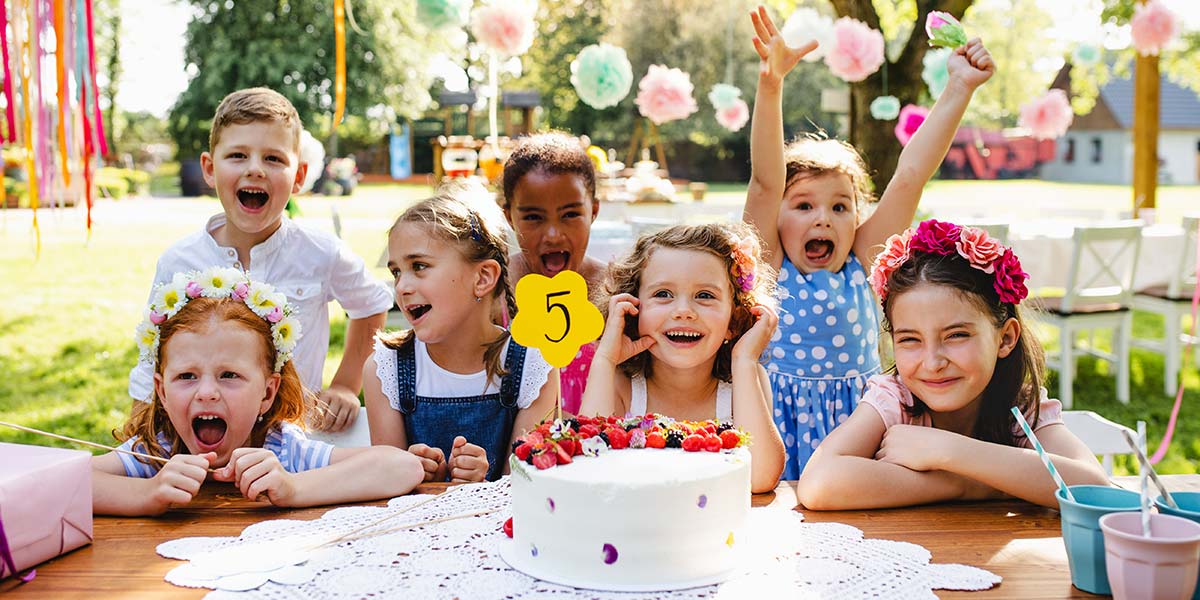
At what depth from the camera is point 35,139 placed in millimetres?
2594

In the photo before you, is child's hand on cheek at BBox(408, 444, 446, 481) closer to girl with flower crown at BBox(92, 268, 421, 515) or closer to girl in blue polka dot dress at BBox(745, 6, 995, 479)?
girl with flower crown at BBox(92, 268, 421, 515)

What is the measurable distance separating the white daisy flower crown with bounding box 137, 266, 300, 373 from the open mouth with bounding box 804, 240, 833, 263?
1.37 metres

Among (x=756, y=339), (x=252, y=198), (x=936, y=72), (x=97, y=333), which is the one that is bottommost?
(x=97, y=333)

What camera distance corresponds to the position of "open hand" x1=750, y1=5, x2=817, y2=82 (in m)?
2.41

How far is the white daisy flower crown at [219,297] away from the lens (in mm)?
1998

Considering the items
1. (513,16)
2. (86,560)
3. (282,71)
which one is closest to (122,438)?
(86,560)

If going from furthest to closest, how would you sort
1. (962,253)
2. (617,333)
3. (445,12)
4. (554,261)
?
1. (445,12)
2. (554,261)
3. (617,333)
4. (962,253)

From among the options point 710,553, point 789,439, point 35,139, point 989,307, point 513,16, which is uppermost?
point 513,16

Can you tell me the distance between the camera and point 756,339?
208 cm

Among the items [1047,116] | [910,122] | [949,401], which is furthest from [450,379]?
[1047,116]

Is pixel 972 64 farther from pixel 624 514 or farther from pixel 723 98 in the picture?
pixel 723 98

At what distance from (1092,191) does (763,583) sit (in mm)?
30743

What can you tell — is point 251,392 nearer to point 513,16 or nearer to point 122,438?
point 122,438

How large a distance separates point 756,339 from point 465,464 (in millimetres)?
606
